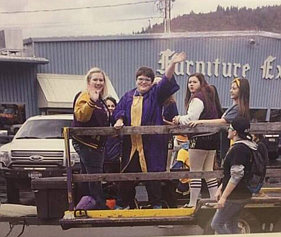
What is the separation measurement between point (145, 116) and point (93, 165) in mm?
524

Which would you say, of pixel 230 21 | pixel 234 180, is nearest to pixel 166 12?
pixel 230 21

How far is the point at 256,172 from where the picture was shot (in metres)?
3.02

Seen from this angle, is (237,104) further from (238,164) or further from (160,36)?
(160,36)

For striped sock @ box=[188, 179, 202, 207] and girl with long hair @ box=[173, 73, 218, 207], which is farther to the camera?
striped sock @ box=[188, 179, 202, 207]

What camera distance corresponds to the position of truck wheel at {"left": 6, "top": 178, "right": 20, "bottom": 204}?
9.58ft

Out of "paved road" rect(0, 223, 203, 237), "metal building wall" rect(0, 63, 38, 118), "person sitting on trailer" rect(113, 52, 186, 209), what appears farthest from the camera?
"paved road" rect(0, 223, 203, 237)

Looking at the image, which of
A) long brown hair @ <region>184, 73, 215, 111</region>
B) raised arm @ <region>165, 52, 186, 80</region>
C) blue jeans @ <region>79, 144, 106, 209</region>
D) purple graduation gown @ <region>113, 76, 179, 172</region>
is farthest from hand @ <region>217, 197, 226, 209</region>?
raised arm @ <region>165, 52, 186, 80</region>

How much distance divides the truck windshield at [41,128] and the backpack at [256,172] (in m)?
1.32

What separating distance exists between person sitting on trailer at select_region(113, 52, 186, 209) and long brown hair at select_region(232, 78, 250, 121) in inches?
17.2

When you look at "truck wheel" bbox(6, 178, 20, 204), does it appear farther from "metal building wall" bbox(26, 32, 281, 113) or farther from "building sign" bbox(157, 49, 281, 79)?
"building sign" bbox(157, 49, 281, 79)

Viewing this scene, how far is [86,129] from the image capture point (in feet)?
9.62

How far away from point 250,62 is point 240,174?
0.78 m

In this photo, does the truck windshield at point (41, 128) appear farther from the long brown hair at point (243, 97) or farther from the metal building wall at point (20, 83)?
the long brown hair at point (243, 97)

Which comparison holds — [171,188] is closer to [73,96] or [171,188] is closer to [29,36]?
[73,96]
